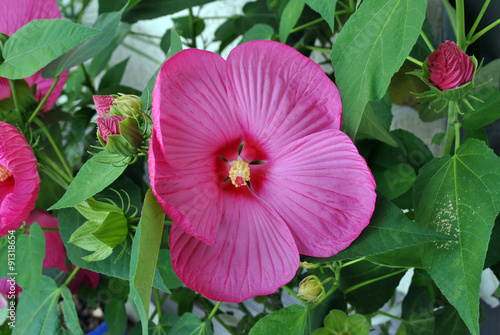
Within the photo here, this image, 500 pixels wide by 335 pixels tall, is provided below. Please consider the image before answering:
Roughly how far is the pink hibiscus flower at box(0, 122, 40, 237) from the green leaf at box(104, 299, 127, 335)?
0.84 ft

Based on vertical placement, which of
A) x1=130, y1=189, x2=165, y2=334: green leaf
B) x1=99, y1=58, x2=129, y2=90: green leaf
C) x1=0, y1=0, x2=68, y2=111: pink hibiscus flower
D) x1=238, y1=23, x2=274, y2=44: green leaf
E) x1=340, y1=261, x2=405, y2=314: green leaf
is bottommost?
x1=340, y1=261, x2=405, y2=314: green leaf

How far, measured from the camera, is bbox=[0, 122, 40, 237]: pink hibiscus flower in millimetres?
413

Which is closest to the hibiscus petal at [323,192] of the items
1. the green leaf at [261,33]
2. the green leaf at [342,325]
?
the green leaf at [342,325]

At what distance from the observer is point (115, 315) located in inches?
25.6

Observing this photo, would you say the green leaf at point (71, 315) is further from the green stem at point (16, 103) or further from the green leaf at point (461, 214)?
the green leaf at point (461, 214)

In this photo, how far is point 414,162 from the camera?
52cm

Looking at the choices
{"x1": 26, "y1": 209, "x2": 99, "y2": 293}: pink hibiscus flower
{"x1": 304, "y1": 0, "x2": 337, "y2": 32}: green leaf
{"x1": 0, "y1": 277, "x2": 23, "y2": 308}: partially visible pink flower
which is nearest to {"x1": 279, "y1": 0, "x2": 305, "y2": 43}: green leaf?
{"x1": 304, "y1": 0, "x2": 337, "y2": 32}: green leaf

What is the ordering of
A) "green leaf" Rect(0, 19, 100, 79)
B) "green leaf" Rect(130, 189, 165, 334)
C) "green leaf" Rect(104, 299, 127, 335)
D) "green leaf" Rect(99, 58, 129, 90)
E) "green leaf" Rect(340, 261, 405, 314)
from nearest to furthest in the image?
"green leaf" Rect(130, 189, 165, 334), "green leaf" Rect(0, 19, 100, 79), "green leaf" Rect(340, 261, 405, 314), "green leaf" Rect(104, 299, 127, 335), "green leaf" Rect(99, 58, 129, 90)

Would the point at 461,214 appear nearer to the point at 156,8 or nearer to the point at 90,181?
the point at 90,181

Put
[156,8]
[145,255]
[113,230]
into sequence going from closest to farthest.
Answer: [145,255] < [113,230] < [156,8]

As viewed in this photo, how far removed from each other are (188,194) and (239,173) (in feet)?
0.20

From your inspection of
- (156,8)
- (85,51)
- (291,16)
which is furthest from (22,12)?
(291,16)

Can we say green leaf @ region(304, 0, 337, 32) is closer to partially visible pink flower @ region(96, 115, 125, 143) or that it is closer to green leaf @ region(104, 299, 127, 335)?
partially visible pink flower @ region(96, 115, 125, 143)

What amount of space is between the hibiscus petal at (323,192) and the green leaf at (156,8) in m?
0.32
